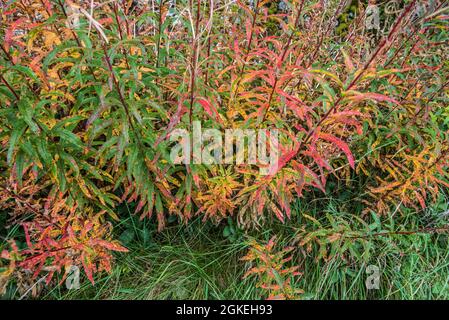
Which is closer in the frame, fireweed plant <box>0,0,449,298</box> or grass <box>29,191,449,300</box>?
fireweed plant <box>0,0,449,298</box>

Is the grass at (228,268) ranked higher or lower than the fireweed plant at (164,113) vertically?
lower

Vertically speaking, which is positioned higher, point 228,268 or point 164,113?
point 164,113

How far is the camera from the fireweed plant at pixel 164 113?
155cm

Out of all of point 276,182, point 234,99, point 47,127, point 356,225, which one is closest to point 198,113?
point 234,99

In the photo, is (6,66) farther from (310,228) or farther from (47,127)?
(310,228)

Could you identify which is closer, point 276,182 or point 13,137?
point 13,137

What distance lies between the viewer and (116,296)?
6.97 ft

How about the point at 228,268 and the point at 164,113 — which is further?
the point at 228,268

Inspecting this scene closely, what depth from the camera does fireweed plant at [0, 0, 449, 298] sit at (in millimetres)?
1554

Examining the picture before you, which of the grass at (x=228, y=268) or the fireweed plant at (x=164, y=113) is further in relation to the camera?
the grass at (x=228, y=268)

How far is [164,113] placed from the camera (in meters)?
1.60

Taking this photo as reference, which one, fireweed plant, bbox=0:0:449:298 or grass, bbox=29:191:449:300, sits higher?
fireweed plant, bbox=0:0:449:298
